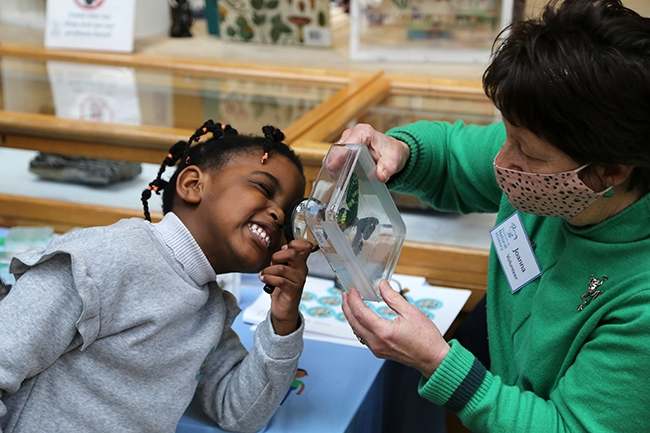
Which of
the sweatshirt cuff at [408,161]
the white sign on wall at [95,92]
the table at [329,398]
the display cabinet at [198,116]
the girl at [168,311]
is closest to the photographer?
the girl at [168,311]

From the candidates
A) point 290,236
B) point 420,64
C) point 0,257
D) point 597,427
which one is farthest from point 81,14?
point 597,427

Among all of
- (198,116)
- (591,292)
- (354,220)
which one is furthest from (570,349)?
(198,116)

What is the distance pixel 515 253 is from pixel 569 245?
0.57 ft

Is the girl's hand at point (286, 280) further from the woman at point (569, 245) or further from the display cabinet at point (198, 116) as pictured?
the display cabinet at point (198, 116)

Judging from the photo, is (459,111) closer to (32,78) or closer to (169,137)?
(169,137)

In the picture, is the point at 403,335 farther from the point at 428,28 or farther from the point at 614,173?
the point at 428,28

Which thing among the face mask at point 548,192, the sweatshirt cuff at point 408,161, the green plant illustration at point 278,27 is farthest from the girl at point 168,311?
the green plant illustration at point 278,27

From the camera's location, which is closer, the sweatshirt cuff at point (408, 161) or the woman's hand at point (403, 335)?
the woman's hand at point (403, 335)

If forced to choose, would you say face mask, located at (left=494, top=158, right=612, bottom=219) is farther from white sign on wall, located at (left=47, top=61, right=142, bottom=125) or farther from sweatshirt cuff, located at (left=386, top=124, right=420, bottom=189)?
white sign on wall, located at (left=47, top=61, right=142, bottom=125)

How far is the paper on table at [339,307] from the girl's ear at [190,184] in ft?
1.40

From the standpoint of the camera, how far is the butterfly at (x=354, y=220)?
3.86 ft

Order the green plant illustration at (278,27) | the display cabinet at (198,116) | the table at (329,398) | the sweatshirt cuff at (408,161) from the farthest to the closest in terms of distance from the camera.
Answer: the green plant illustration at (278,27)
the display cabinet at (198,116)
the sweatshirt cuff at (408,161)
the table at (329,398)

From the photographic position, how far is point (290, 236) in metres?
1.29

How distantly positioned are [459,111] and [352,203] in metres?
1.40
